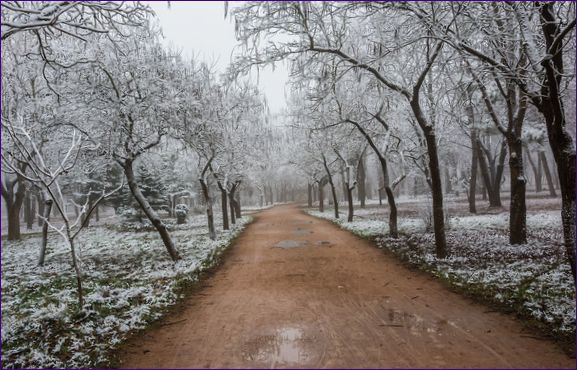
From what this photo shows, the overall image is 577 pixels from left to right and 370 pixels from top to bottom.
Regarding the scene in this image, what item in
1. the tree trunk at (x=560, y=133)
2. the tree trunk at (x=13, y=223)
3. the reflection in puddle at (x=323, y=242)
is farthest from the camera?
the tree trunk at (x=13, y=223)

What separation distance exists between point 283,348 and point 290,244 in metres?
10.2

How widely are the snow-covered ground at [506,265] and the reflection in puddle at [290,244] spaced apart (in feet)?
9.77

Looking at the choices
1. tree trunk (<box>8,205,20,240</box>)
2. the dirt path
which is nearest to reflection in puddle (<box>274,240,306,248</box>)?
the dirt path

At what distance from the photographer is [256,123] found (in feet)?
84.8

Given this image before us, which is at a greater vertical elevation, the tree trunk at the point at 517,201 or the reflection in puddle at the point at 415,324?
the tree trunk at the point at 517,201

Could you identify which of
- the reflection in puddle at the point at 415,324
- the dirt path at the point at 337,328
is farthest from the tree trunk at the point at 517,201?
the reflection in puddle at the point at 415,324

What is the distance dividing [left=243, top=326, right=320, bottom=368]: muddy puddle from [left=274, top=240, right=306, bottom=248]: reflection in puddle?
8915 millimetres

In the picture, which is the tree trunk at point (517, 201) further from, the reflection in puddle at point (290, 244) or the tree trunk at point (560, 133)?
the reflection in puddle at point (290, 244)

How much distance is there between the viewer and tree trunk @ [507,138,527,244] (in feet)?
36.0

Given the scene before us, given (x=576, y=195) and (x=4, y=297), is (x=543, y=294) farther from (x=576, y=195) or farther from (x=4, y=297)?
(x=4, y=297)

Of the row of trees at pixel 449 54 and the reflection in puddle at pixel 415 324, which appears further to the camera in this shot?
the row of trees at pixel 449 54

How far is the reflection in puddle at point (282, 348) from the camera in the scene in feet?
15.3

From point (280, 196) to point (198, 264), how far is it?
72264 millimetres

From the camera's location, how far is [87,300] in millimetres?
7680
